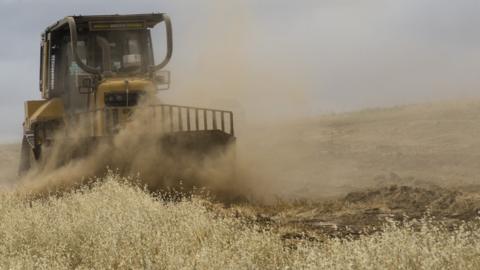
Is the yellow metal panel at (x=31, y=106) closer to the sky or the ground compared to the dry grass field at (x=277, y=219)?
closer to the sky

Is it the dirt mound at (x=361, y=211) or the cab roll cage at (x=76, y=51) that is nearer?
the dirt mound at (x=361, y=211)

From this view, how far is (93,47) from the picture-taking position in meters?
13.3

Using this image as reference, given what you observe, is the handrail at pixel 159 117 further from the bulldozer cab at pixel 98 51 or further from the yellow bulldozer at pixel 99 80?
the bulldozer cab at pixel 98 51

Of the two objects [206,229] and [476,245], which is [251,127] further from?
[476,245]

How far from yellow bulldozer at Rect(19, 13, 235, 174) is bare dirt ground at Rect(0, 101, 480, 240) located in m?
1.83

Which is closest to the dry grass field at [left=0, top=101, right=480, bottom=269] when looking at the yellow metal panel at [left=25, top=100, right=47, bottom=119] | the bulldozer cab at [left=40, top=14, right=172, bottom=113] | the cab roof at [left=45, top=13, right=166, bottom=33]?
the bulldozer cab at [left=40, top=14, right=172, bottom=113]

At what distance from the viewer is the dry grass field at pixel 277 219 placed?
234 inches

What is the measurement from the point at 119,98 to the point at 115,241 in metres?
6.17

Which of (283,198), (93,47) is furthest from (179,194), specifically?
(93,47)

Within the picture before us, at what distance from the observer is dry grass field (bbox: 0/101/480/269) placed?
594 centimetres

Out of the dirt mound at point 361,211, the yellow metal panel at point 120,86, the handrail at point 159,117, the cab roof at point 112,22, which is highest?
the cab roof at point 112,22

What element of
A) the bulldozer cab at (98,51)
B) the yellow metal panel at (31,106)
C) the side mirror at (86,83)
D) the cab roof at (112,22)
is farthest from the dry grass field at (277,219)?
the cab roof at (112,22)

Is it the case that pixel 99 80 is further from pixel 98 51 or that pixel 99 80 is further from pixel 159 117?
pixel 159 117

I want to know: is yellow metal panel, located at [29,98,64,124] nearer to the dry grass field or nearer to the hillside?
the dry grass field
